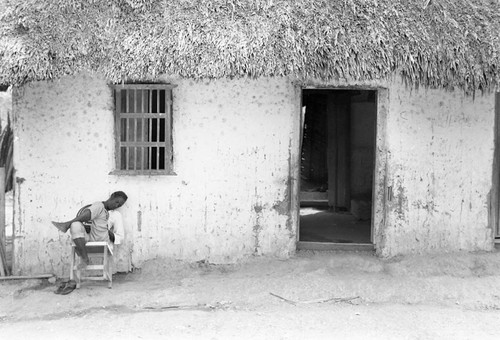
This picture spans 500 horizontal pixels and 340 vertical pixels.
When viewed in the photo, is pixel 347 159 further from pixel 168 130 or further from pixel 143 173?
pixel 143 173

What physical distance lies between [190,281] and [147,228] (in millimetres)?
959

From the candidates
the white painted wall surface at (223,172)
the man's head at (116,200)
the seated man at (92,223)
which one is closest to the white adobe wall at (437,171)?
the white painted wall surface at (223,172)

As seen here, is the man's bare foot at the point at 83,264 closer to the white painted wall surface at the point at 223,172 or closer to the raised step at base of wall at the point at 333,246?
the white painted wall surface at the point at 223,172

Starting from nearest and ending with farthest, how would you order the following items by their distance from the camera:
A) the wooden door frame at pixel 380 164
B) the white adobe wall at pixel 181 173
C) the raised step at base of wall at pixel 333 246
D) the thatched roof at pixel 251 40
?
the thatched roof at pixel 251 40, the white adobe wall at pixel 181 173, the wooden door frame at pixel 380 164, the raised step at base of wall at pixel 333 246

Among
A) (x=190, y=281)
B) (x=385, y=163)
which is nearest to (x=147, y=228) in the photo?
(x=190, y=281)

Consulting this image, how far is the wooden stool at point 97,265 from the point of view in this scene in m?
6.73

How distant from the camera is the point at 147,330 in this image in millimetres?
5543

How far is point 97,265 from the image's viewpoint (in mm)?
6801

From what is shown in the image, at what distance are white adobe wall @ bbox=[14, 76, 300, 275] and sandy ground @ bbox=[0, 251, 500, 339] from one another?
362 mm

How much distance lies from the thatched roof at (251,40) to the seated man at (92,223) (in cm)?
154

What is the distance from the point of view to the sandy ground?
5531 millimetres

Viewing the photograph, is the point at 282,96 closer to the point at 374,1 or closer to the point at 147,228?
the point at 374,1

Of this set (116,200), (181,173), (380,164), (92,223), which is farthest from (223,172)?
(380,164)

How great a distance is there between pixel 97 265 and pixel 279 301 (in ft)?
7.30
